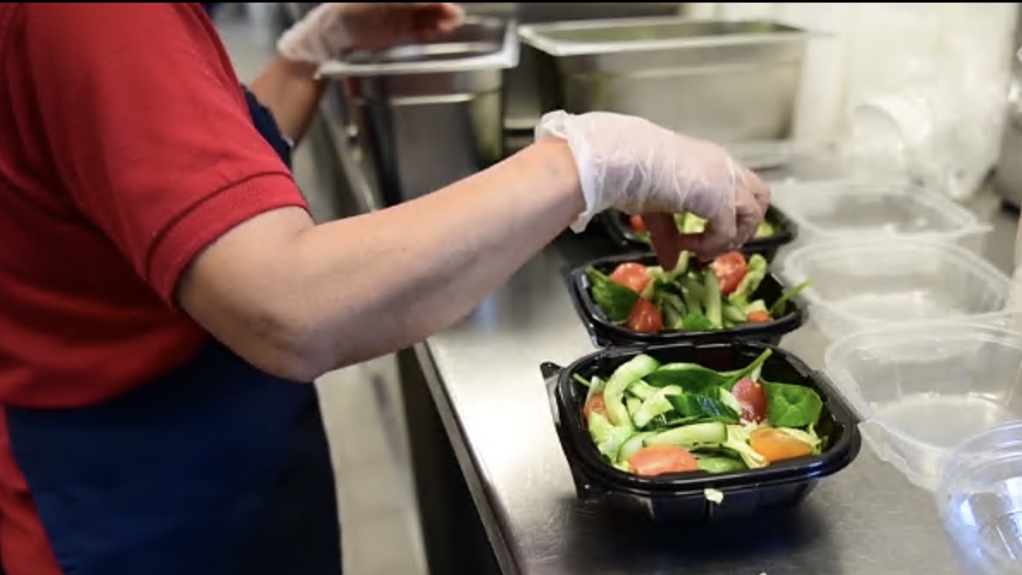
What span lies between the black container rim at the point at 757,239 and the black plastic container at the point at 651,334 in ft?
0.09

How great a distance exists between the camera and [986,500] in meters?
0.67

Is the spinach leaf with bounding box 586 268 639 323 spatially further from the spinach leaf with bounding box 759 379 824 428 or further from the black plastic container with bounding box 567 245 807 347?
the spinach leaf with bounding box 759 379 824 428

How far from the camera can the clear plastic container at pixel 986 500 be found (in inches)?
24.4

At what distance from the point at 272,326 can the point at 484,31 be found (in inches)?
36.0

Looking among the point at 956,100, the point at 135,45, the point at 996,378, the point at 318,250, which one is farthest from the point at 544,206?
the point at 956,100

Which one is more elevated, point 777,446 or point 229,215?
point 229,215

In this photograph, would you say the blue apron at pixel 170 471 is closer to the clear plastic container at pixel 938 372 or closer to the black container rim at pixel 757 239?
the black container rim at pixel 757 239

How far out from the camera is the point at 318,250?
0.59 metres

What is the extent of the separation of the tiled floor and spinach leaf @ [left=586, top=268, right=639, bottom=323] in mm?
754

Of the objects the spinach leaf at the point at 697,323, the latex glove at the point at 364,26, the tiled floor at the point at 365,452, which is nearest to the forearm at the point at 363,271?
the spinach leaf at the point at 697,323

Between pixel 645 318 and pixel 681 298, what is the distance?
1.7 inches

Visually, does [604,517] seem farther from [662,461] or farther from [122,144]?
[122,144]

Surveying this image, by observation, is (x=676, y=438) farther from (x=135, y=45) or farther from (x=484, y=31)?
(x=484, y=31)

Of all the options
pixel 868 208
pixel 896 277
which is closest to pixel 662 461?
pixel 896 277
